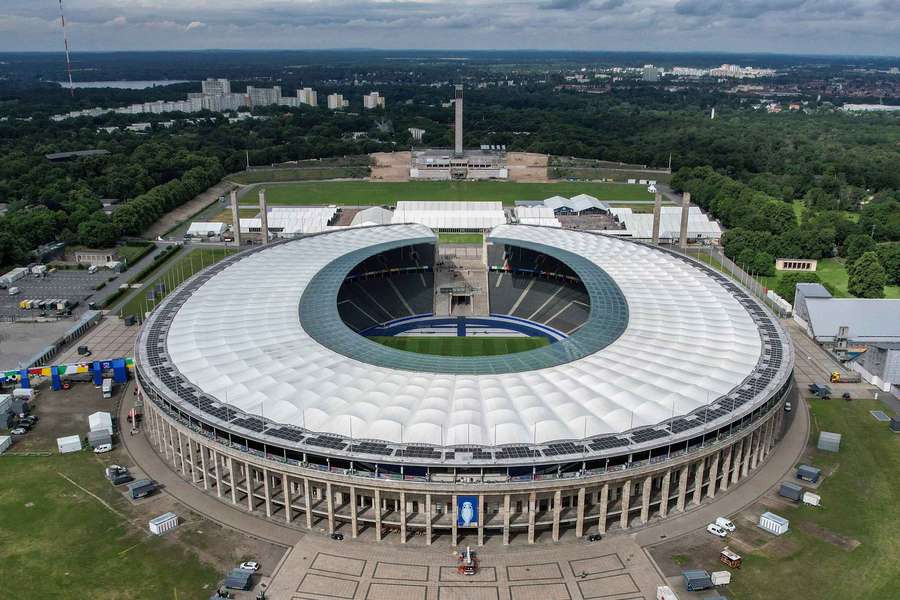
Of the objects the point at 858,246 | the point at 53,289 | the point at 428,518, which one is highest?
the point at 858,246

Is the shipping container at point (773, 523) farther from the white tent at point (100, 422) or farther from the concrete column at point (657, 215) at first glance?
the concrete column at point (657, 215)

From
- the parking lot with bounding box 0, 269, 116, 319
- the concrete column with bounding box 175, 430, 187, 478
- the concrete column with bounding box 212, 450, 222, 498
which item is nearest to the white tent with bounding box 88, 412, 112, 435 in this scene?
the concrete column with bounding box 175, 430, 187, 478

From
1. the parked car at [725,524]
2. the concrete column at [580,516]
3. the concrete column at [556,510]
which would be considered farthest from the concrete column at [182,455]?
the parked car at [725,524]

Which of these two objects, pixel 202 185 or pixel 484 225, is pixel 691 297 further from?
pixel 202 185

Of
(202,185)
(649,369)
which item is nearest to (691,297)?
(649,369)

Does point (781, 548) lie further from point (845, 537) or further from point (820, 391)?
point (820, 391)

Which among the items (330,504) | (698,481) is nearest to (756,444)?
(698,481)
